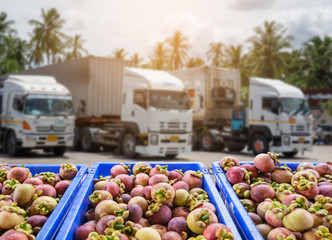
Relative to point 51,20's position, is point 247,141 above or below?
below

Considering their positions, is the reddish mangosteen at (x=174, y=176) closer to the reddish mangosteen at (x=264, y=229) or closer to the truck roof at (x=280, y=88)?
the reddish mangosteen at (x=264, y=229)

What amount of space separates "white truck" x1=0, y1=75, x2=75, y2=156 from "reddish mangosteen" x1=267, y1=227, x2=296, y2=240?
12.8m

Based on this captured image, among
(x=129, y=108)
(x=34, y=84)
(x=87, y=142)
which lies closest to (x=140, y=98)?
(x=129, y=108)

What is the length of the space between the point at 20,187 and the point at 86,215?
0.51 meters

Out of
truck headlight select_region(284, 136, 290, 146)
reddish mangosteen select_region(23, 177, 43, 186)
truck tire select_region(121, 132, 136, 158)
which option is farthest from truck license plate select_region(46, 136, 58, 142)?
reddish mangosteen select_region(23, 177, 43, 186)

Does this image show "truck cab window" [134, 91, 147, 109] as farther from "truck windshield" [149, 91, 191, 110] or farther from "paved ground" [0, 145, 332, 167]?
"paved ground" [0, 145, 332, 167]

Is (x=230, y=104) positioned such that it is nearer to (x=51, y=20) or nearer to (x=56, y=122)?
(x=56, y=122)

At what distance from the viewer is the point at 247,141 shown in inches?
679

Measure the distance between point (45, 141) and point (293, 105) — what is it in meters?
9.99

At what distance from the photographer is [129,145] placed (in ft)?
48.1

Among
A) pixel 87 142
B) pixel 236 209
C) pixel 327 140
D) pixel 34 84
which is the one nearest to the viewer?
pixel 236 209

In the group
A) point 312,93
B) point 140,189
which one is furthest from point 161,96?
point 312,93

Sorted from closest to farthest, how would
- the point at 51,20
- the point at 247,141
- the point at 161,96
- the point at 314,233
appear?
1. the point at 314,233
2. the point at 161,96
3. the point at 247,141
4. the point at 51,20

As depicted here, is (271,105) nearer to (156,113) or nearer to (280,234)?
(156,113)
